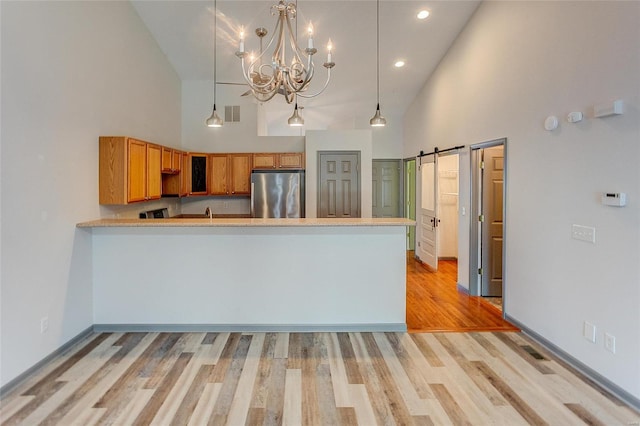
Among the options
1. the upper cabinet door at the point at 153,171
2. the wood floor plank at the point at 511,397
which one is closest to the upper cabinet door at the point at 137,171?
the upper cabinet door at the point at 153,171

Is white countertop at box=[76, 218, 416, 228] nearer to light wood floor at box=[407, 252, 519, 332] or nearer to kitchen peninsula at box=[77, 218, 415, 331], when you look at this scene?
kitchen peninsula at box=[77, 218, 415, 331]

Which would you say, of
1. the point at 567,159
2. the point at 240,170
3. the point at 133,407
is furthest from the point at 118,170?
the point at 567,159

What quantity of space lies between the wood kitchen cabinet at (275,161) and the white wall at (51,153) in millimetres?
2528

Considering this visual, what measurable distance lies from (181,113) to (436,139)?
4.51m

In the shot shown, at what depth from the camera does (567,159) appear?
115 inches

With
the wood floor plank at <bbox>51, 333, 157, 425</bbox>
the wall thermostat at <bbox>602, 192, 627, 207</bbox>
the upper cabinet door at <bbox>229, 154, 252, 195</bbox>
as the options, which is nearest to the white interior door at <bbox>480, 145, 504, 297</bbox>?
the wall thermostat at <bbox>602, 192, 627, 207</bbox>

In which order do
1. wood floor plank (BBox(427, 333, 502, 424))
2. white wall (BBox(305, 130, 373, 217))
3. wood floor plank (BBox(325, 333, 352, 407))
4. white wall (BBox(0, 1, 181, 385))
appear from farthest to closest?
1. white wall (BBox(305, 130, 373, 217))
2. white wall (BBox(0, 1, 181, 385))
3. wood floor plank (BBox(325, 333, 352, 407))
4. wood floor plank (BBox(427, 333, 502, 424))

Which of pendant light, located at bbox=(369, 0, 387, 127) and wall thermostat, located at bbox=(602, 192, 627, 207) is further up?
pendant light, located at bbox=(369, 0, 387, 127)

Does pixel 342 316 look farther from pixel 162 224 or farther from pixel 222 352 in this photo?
pixel 162 224

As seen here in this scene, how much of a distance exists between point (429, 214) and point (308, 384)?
4446 mm

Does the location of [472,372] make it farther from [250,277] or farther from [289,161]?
[289,161]

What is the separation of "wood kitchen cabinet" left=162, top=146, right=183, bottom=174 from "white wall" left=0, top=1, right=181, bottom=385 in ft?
2.62

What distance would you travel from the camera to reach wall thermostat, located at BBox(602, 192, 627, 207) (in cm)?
236

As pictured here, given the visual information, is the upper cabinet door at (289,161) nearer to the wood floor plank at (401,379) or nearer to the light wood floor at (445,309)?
the light wood floor at (445,309)
